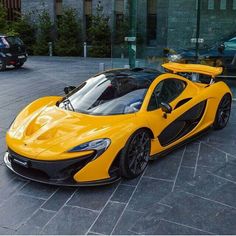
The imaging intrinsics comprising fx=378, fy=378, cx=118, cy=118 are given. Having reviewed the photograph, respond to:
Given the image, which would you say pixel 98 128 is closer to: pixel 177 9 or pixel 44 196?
pixel 44 196

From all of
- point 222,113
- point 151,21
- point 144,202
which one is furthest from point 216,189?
point 151,21

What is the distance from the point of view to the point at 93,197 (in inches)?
161

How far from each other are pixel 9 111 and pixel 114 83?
3.56m

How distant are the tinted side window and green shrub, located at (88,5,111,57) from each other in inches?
615

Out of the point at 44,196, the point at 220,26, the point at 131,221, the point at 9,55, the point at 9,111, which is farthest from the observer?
the point at 9,55

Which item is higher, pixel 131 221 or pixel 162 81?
pixel 162 81

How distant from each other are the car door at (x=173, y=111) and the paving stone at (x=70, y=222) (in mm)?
1515

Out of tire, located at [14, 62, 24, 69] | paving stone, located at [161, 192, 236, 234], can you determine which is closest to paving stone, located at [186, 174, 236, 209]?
paving stone, located at [161, 192, 236, 234]

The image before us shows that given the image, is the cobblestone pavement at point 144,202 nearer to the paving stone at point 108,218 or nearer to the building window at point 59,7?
the paving stone at point 108,218

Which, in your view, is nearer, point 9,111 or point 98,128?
point 98,128

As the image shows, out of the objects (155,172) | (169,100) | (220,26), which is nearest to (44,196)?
(155,172)

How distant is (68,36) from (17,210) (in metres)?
19.1

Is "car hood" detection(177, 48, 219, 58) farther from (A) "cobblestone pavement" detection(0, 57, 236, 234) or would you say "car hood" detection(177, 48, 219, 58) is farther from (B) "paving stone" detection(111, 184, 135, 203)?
(B) "paving stone" detection(111, 184, 135, 203)

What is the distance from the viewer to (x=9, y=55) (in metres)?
15.1
